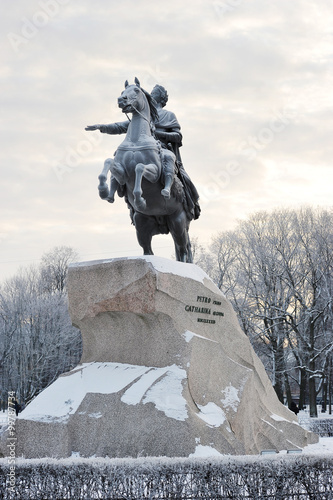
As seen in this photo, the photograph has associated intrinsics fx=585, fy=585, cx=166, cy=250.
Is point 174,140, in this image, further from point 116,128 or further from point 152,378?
point 152,378

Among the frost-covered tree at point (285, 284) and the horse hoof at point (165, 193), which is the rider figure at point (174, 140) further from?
the frost-covered tree at point (285, 284)

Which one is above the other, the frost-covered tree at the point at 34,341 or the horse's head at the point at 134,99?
the horse's head at the point at 134,99

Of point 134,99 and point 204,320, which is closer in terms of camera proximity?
point 204,320

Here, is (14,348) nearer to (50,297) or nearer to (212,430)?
(50,297)

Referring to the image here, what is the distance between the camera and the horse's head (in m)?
9.26

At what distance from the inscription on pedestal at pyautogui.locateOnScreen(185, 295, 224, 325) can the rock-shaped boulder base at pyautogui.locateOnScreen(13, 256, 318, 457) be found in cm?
2

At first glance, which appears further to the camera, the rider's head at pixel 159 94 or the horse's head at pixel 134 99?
the rider's head at pixel 159 94

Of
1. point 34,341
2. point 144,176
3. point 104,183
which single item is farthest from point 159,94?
point 34,341

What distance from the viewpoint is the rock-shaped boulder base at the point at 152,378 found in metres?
7.48

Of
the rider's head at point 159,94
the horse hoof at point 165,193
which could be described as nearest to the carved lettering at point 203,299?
the horse hoof at point 165,193

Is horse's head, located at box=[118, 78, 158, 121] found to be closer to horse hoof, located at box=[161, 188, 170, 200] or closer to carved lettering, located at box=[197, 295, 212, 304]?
horse hoof, located at box=[161, 188, 170, 200]

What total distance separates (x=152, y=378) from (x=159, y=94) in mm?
6020

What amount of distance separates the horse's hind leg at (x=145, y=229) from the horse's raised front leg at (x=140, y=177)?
57.1 inches

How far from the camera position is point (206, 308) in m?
8.89
